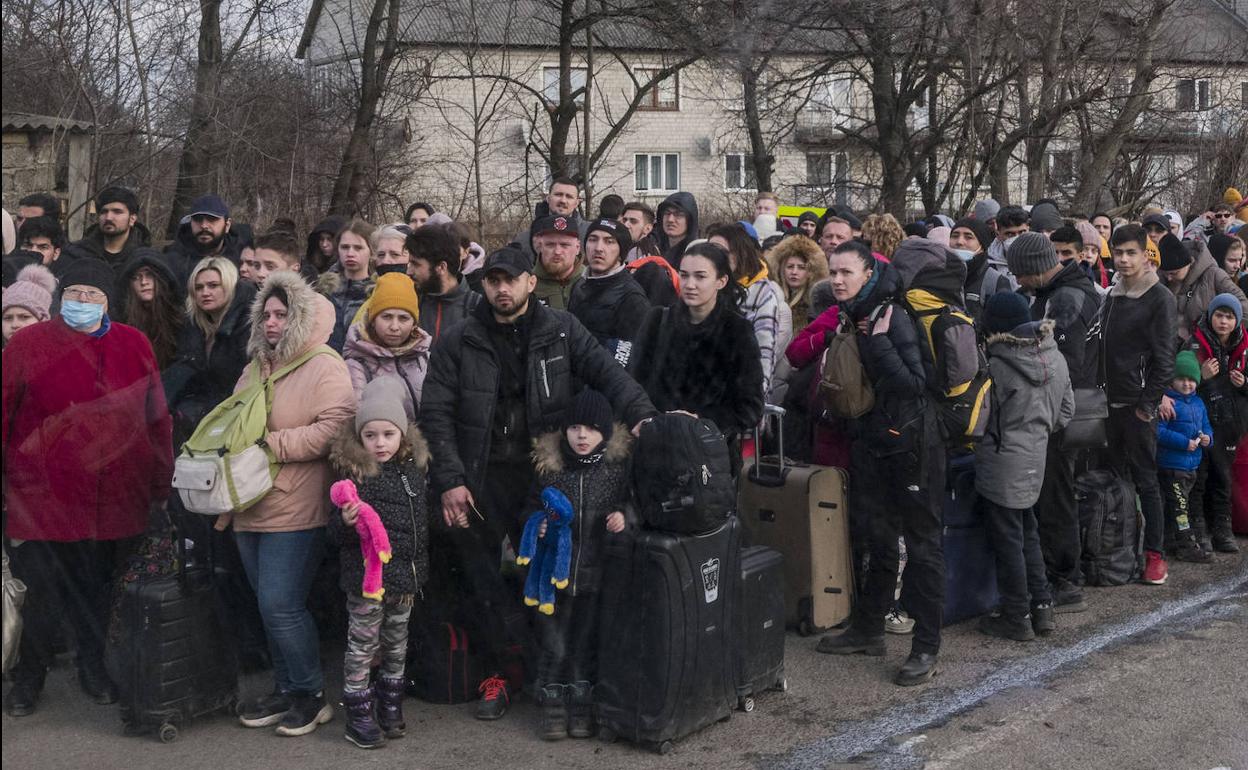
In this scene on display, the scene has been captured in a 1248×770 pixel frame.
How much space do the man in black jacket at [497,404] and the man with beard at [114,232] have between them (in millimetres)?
2878

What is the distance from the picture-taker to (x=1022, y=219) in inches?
400

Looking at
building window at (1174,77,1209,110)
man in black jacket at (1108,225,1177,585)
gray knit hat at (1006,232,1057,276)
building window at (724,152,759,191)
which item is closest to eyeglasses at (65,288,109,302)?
gray knit hat at (1006,232,1057,276)

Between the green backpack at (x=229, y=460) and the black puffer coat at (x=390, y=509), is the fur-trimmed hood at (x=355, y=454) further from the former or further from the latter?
the green backpack at (x=229, y=460)

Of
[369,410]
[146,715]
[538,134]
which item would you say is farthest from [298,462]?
[538,134]

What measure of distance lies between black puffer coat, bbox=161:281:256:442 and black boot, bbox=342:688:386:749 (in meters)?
1.72

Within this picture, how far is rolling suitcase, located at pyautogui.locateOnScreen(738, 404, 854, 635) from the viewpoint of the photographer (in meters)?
6.79

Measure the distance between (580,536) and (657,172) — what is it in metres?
36.9

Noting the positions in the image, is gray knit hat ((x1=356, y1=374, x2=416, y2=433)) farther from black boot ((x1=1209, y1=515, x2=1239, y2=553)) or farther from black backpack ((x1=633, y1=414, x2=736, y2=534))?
black boot ((x1=1209, y1=515, x2=1239, y2=553))

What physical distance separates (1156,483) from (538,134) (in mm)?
10177

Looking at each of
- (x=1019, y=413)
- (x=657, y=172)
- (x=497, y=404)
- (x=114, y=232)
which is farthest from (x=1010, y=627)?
(x=657, y=172)

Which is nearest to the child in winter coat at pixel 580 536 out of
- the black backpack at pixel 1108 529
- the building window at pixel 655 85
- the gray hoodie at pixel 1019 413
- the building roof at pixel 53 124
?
the gray hoodie at pixel 1019 413

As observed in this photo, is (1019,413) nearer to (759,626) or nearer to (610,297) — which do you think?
(759,626)

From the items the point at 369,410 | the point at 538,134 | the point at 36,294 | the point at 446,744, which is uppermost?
the point at 538,134

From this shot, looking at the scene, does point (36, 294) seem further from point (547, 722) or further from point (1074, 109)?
point (1074, 109)
